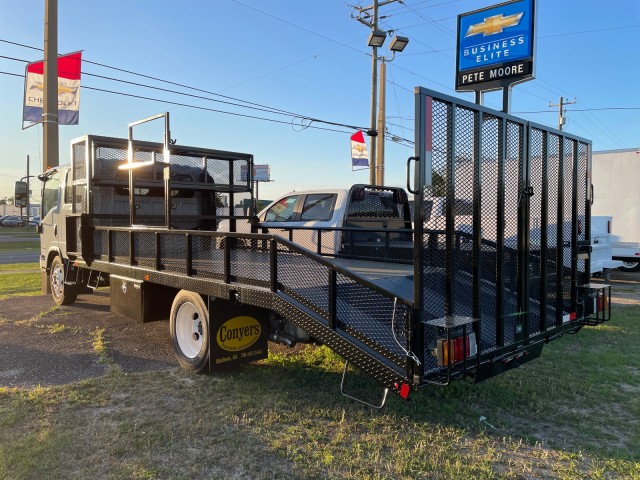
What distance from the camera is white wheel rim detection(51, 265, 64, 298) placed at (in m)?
8.42

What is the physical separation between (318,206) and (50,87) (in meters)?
8.83

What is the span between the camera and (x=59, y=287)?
852 cm

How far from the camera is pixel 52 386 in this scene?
4789mm

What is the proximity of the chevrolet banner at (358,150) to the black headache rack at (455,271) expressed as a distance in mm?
14746

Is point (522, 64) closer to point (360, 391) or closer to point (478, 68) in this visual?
point (478, 68)

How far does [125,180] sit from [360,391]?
4733 millimetres

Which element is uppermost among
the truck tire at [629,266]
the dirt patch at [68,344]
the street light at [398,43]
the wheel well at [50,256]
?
the street light at [398,43]

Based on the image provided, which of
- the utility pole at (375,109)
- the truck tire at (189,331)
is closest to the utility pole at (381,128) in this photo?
the utility pole at (375,109)

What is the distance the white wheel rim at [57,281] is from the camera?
8422mm

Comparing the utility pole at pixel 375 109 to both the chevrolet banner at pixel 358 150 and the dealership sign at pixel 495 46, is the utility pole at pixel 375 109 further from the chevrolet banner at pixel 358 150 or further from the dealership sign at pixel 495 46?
the dealership sign at pixel 495 46

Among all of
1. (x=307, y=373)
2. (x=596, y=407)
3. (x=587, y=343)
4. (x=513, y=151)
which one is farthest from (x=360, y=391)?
(x=587, y=343)

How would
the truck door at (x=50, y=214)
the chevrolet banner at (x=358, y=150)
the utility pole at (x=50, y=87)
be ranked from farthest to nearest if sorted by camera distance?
the chevrolet banner at (x=358, y=150)
the utility pole at (x=50, y=87)
the truck door at (x=50, y=214)

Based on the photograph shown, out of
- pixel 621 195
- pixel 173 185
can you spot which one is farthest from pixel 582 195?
pixel 621 195

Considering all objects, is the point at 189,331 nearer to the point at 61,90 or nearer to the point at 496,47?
the point at 496,47
